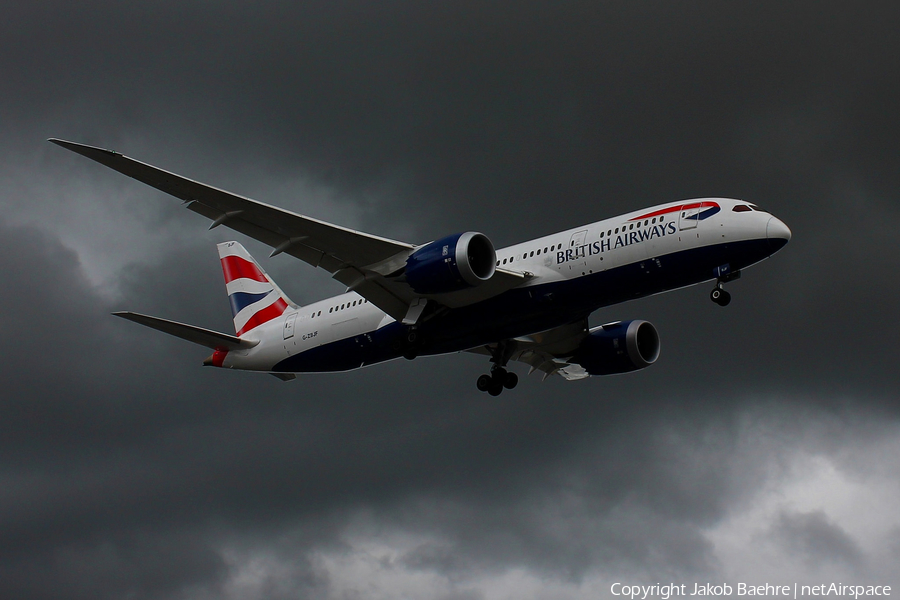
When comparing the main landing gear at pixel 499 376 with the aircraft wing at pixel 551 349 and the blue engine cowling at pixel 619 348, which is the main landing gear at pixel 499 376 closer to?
the aircraft wing at pixel 551 349

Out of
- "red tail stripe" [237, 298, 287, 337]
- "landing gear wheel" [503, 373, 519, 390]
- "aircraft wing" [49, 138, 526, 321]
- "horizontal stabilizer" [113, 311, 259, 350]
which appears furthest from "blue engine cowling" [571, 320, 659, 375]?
"horizontal stabilizer" [113, 311, 259, 350]

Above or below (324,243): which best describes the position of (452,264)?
below

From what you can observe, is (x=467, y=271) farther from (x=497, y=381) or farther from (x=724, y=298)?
(x=497, y=381)

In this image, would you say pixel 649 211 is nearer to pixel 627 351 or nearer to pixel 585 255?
pixel 585 255

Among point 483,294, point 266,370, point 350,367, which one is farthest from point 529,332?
point 266,370

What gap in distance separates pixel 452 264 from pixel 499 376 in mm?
10860

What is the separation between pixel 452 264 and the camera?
3909 cm

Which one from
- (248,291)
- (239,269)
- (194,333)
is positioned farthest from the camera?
(239,269)

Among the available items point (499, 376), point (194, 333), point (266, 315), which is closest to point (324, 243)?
point (194, 333)

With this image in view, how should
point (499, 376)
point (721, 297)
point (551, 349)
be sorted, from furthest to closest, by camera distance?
point (551, 349) < point (499, 376) < point (721, 297)

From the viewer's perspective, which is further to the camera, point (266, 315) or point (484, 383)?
point (266, 315)

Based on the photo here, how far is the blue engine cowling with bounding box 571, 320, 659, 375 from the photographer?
1951 inches

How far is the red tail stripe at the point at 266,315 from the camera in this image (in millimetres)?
52500

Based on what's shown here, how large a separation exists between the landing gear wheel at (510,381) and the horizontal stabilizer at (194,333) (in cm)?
1164
